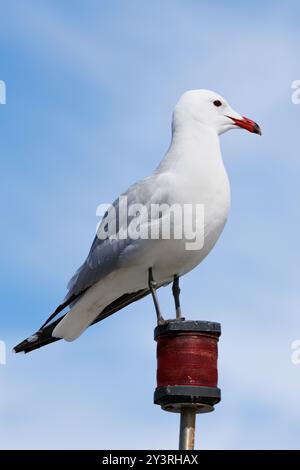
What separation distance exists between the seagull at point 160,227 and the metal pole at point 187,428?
1049 mm

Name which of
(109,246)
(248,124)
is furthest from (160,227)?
(248,124)

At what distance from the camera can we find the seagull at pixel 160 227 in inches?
355

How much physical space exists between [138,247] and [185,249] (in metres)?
0.38

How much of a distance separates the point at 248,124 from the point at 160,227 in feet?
4.24

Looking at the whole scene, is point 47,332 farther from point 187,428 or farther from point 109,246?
point 187,428

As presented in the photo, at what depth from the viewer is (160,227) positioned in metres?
8.99

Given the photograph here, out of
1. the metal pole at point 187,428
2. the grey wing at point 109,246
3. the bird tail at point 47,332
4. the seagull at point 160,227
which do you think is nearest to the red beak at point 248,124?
the seagull at point 160,227

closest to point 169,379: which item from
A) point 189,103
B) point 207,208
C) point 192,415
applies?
point 192,415

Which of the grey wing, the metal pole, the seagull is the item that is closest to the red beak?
the seagull

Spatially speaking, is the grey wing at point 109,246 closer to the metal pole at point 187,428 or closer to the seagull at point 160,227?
the seagull at point 160,227

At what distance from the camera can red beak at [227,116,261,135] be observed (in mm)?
9594
